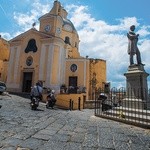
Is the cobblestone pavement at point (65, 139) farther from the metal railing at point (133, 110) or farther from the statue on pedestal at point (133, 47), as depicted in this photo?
the statue on pedestal at point (133, 47)

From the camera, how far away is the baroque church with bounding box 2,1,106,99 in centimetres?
2484

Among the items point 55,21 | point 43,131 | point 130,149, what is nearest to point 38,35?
point 55,21

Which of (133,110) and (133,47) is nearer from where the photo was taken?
(133,110)

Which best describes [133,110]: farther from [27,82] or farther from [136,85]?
[27,82]

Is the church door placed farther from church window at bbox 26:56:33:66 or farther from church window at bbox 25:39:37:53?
church window at bbox 25:39:37:53

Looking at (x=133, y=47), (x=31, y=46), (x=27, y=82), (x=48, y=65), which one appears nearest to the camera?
(x=133, y=47)

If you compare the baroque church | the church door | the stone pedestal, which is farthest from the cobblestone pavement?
the church door

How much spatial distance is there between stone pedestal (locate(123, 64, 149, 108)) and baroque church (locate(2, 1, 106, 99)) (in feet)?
46.6

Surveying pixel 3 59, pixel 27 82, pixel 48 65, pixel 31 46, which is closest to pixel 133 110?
pixel 48 65

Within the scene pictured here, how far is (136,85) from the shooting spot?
10.6 meters

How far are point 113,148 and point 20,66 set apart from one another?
900 inches

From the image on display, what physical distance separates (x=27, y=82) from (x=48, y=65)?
12.3 ft

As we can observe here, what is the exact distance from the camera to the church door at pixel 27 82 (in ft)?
83.4

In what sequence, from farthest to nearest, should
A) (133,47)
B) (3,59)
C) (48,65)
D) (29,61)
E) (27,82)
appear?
1. (3,59)
2. (29,61)
3. (27,82)
4. (48,65)
5. (133,47)
